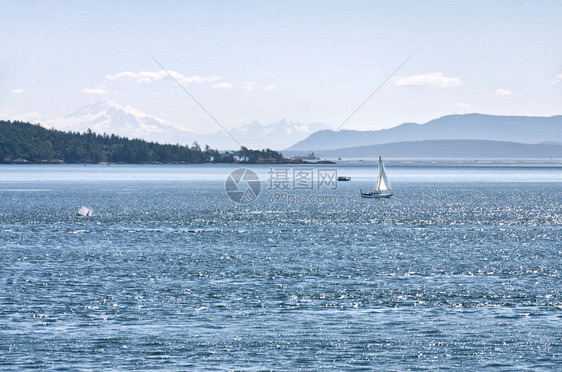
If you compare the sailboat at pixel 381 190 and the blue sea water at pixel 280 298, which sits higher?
the sailboat at pixel 381 190

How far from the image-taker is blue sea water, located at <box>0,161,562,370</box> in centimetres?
3669

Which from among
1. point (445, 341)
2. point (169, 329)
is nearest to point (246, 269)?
point (169, 329)

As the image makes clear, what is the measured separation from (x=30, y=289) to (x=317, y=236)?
46.1m

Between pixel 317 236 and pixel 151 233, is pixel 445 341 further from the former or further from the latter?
pixel 151 233

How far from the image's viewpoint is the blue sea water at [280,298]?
36.7 meters

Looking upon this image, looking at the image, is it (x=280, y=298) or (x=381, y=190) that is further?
(x=381, y=190)

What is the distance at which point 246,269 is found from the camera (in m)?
64.1

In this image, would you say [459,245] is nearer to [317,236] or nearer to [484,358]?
[317,236]

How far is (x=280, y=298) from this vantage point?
1987 inches

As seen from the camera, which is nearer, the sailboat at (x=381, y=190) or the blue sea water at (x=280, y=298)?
the blue sea water at (x=280, y=298)

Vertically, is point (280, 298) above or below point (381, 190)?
below

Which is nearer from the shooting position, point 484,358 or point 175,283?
point 484,358

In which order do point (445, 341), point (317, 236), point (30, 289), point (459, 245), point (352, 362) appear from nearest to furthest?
point (352, 362) → point (445, 341) → point (30, 289) → point (459, 245) → point (317, 236)

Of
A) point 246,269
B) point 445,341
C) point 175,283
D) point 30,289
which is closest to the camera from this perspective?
point 445,341
